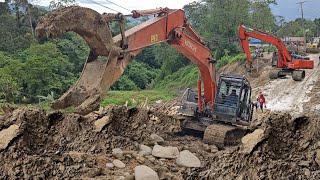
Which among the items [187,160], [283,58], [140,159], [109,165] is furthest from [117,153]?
[283,58]

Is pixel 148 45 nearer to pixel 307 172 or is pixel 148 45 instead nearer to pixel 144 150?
pixel 144 150

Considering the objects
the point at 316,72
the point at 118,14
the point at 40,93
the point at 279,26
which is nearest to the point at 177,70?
the point at 316,72

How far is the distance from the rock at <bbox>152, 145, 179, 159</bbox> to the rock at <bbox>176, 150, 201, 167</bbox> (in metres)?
0.16

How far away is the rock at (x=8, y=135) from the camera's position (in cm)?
714

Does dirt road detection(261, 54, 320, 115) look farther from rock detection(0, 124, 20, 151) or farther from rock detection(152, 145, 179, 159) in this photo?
rock detection(0, 124, 20, 151)

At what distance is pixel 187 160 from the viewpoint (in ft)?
29.5

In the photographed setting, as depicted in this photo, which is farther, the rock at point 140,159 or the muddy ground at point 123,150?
the rock at point 140,159

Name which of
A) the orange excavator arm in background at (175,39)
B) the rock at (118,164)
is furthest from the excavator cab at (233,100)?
the rock at (118,164)

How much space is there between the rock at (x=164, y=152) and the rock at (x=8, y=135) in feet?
9.23

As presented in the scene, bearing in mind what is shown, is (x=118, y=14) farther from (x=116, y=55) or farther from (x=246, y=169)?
(x=246, y=169)

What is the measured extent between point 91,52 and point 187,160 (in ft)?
9.06

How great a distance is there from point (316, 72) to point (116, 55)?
944 inches

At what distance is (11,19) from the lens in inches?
1473

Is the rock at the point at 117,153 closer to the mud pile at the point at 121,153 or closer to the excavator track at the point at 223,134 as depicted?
the mud pile at the point at 121,153
